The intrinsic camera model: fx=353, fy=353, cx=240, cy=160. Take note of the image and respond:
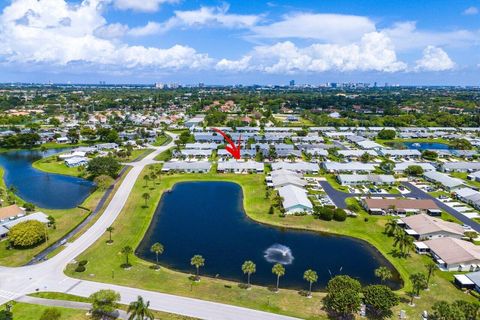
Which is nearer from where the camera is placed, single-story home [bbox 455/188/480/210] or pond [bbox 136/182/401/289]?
pond [bbox 136/182/401/289]

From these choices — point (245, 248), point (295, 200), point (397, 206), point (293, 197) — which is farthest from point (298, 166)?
point (245, 248)

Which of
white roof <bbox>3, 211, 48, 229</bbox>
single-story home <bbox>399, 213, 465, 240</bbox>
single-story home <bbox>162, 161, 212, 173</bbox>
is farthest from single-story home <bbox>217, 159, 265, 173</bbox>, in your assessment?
white roof <bbox>3, 211, 48, 229</bbox>

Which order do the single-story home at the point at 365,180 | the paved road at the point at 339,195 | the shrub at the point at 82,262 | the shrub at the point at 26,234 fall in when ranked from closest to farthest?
the shrub at the point at 82,262 < the shrub at the point at 26,234 < the paved road at the point at 339,195 < the single-story home at the point at 365,180

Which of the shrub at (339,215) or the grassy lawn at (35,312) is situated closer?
the grassy lawn at (35,312)

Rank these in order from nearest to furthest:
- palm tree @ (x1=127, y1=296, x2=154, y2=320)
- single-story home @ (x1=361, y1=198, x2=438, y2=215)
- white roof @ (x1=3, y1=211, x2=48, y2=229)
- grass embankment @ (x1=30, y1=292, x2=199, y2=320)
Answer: palm tree @ (x1=127, y1=296, x2=154, y2=320)
grass embankment @ (x1=30, y1=292, x2=199, y2=320)
white roof @ (x1=3, y1=211, x2=48, y2=229)
single-story home @ (x1=361, y1=198, x2=438, y2=215)

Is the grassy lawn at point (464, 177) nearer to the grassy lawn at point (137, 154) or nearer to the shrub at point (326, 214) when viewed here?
the shrub at point (326, 214)

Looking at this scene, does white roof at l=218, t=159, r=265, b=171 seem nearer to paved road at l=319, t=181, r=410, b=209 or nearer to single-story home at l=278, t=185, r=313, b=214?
paved road at l=319, t=181, r=410, b=209

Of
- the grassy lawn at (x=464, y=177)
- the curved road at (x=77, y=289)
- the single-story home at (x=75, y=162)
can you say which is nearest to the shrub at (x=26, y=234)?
the curved road at (x=77, y=289)
